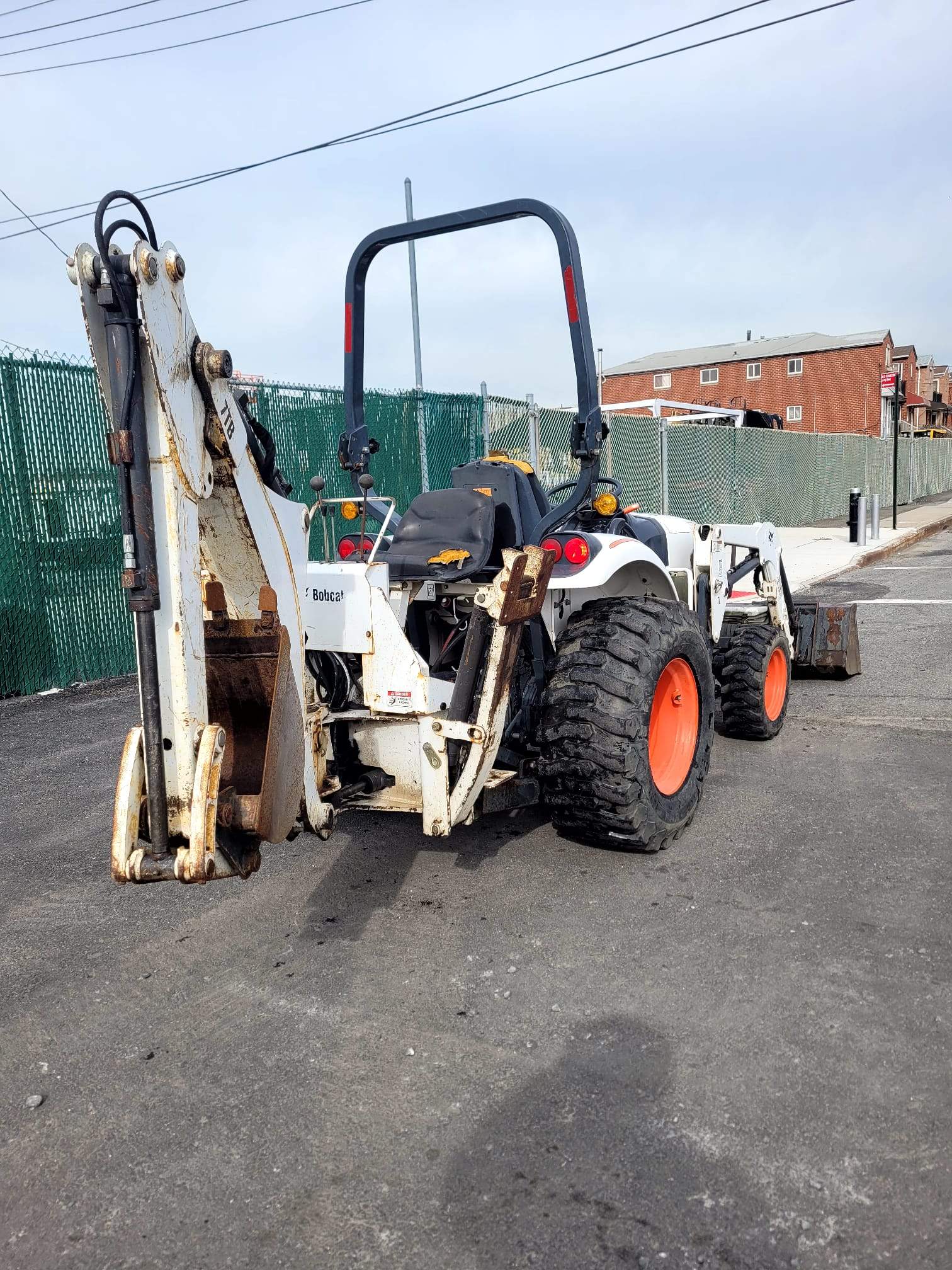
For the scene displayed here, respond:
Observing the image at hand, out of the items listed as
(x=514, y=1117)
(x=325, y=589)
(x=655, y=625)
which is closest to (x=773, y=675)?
(x=655, y=625)

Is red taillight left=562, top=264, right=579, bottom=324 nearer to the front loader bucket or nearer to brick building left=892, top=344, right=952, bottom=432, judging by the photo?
the front loader bucket

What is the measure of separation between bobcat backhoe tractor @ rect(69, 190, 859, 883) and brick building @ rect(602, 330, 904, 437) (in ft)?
155

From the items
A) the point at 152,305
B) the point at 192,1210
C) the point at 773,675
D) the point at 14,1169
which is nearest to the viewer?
the point at 192,1210

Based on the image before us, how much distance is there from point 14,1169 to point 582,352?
10.5 feet

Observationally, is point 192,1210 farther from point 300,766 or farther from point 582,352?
point 582,352

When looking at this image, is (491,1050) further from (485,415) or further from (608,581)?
(485,415)

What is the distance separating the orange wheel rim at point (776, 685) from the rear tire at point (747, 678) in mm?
10

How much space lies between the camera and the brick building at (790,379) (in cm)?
5272

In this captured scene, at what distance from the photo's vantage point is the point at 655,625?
3.89 m

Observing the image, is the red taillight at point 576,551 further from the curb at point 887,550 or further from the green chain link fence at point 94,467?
the curb at point 887,550

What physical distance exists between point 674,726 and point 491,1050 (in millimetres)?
1946

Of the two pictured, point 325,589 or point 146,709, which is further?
point 325,589

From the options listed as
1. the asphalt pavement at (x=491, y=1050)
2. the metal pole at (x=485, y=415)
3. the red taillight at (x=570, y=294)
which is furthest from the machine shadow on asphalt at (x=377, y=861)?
the metal pole at (x=485, y=415)

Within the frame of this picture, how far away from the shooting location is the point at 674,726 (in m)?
4.27
